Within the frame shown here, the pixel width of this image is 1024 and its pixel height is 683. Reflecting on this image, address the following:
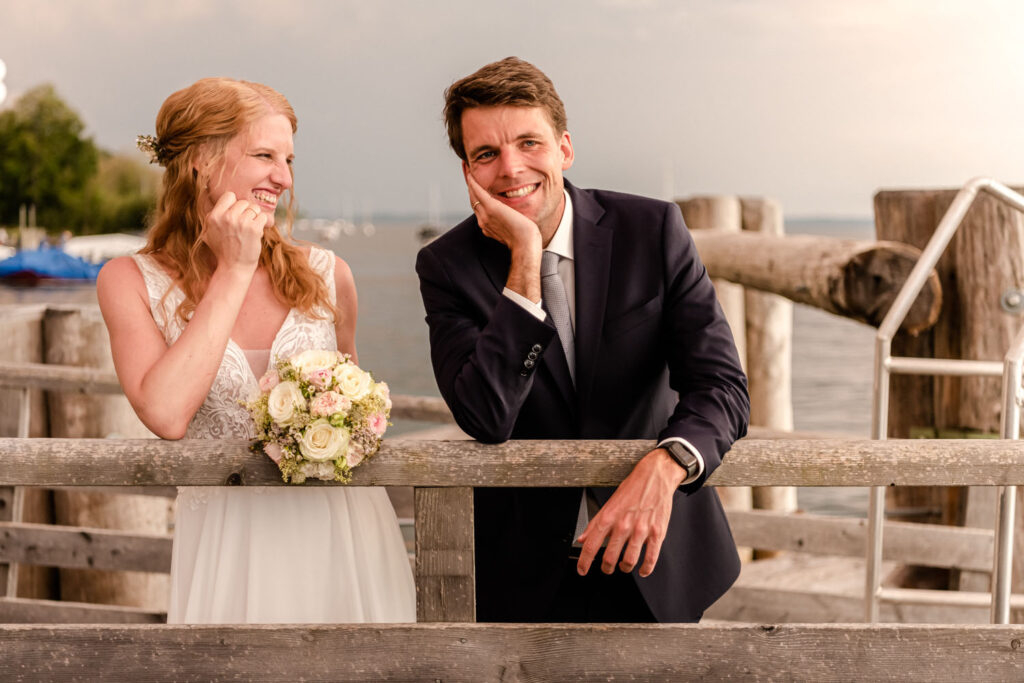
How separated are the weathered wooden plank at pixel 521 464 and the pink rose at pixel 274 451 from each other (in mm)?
37

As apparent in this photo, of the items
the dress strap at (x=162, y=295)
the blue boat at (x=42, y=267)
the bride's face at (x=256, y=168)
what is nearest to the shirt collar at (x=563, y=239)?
the bride's face at (x=256, y=168)

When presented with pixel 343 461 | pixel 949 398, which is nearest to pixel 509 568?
pixel 343 461

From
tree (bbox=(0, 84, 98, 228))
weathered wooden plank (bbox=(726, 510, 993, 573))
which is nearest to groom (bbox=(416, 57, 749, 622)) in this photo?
weathered wooden plank (bbox=(726, 510, 993, 573))

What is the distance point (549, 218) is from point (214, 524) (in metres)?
1.25

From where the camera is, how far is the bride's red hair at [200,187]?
2.77 metres

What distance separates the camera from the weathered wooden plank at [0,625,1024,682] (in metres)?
2.16

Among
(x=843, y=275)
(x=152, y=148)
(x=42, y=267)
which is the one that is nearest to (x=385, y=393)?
(x=152, y=148)

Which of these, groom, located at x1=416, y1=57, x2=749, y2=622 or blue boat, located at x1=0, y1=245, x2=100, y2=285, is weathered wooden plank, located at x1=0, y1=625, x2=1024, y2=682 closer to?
groom, located at x1=416, y1=57, x2=749, y2=622

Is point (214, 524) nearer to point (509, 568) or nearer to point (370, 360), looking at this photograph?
point (509, 568)

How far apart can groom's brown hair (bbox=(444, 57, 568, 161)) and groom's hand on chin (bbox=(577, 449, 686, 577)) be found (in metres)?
0.93

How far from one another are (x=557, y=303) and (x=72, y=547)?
3393 mm

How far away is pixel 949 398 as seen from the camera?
458cm

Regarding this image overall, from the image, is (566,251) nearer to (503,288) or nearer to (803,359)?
(503,288)

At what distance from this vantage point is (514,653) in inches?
85.7
